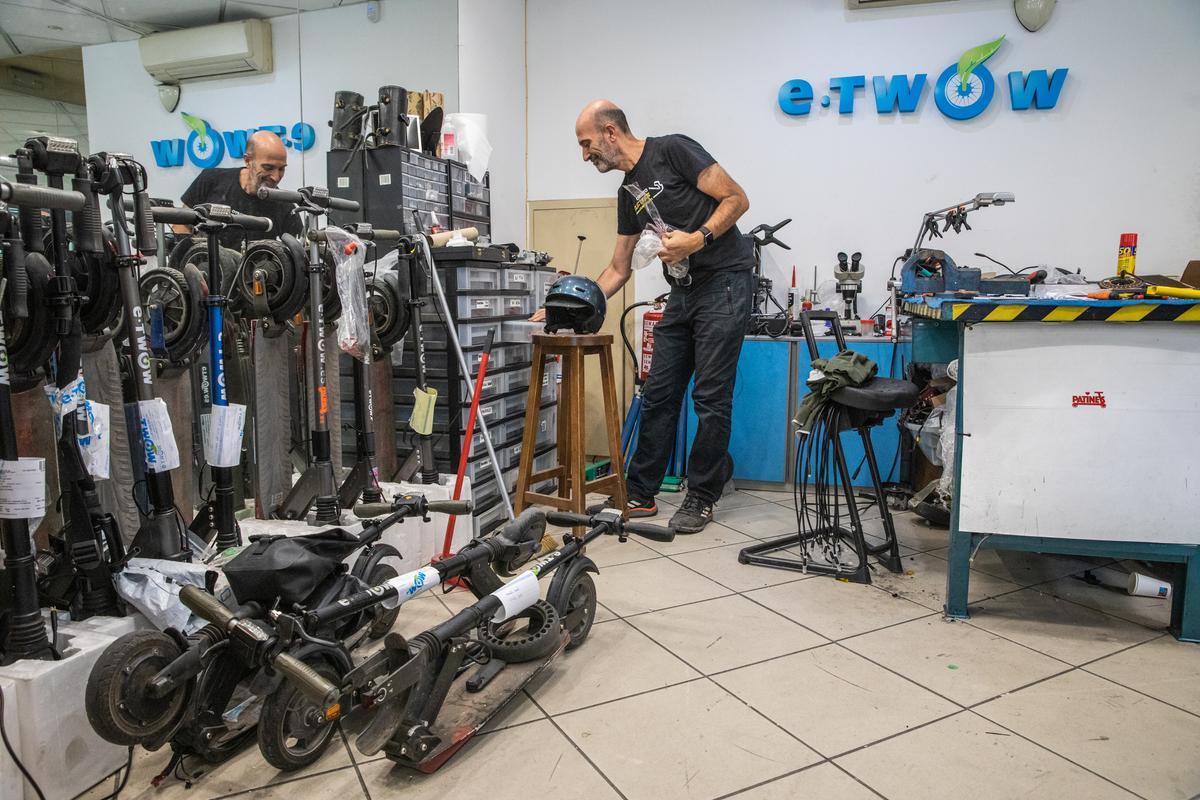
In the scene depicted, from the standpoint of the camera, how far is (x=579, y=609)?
2.19 meters

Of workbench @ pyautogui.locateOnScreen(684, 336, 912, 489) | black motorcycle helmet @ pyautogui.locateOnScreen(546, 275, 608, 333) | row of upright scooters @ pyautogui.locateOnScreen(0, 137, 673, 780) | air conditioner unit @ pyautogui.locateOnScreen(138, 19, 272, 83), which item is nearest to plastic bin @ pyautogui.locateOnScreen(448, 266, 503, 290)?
black motorcycle helmet @ pyautogui.locateOnScreen(546, 275, 608, 333)

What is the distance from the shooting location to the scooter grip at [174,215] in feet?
6.39

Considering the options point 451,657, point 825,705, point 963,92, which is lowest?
point 825,705

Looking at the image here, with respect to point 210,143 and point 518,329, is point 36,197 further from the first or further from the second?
point 210,143

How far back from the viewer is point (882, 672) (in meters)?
2.08

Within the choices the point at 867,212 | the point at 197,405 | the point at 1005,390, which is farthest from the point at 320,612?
the point at 867,212

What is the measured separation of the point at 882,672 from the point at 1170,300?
4.43 feet

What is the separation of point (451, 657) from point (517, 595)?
9.3 inches

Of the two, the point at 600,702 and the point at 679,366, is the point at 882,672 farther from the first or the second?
the point at 679,366

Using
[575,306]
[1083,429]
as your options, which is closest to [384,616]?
[575,306]

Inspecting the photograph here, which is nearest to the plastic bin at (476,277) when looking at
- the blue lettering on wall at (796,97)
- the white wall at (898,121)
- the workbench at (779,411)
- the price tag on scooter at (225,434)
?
the price tag on scooter at (225,434)

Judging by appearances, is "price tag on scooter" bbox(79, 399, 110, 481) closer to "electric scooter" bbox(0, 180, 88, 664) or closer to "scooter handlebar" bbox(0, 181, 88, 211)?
"electric scooter" bbox(0, 180, 88, 664)

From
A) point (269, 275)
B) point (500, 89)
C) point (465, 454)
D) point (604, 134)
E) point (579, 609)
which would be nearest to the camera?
point (579, 609)

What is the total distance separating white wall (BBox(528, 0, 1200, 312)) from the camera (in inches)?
163
